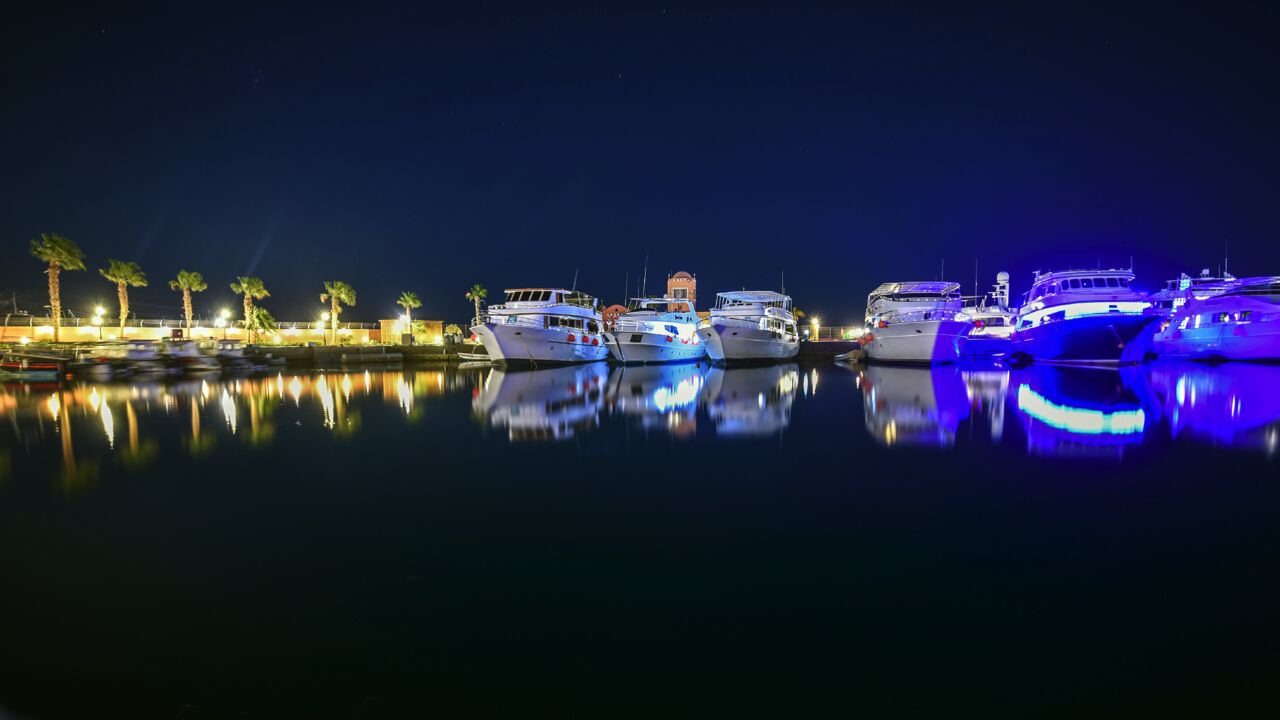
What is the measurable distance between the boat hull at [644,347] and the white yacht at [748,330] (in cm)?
211

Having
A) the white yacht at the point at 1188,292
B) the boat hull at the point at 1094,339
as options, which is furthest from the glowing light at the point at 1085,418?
the white yacht at the point at 1188,292

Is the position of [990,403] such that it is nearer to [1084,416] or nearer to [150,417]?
[1084,416]

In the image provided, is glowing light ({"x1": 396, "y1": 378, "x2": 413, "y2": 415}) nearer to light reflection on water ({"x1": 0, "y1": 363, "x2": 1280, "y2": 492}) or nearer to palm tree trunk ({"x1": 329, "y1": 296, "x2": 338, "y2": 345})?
light reflection on water ({"x1": 0, "y1": 363, "x2": 1280, "y2": 492})

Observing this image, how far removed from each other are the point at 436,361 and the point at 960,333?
31.7m

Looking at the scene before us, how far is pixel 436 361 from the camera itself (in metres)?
36.3

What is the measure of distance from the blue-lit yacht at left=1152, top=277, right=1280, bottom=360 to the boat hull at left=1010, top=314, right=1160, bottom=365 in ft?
19.9

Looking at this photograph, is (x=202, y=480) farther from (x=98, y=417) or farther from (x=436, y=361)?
(x=436, y=361)

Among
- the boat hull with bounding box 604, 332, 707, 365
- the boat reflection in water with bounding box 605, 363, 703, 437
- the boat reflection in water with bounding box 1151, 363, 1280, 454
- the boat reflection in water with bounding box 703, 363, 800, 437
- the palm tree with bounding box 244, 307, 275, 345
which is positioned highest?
the palm tree with bounding box 244, 307, 275, 345

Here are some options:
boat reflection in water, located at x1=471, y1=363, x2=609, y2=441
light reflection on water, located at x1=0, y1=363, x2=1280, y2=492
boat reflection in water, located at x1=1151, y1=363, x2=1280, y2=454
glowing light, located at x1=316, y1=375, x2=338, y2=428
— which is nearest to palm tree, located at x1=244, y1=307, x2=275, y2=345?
light reflection on water, located at x1=0, y1=363, x2=1280, y2=492

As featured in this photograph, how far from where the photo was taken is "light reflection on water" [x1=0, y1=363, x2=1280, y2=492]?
7.36m

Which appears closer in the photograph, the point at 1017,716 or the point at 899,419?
the point at 1017,716

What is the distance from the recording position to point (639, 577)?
3.21m

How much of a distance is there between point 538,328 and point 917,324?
19.2 meters

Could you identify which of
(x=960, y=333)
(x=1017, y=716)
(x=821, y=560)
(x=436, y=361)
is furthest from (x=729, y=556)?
(x=436, y=361)
